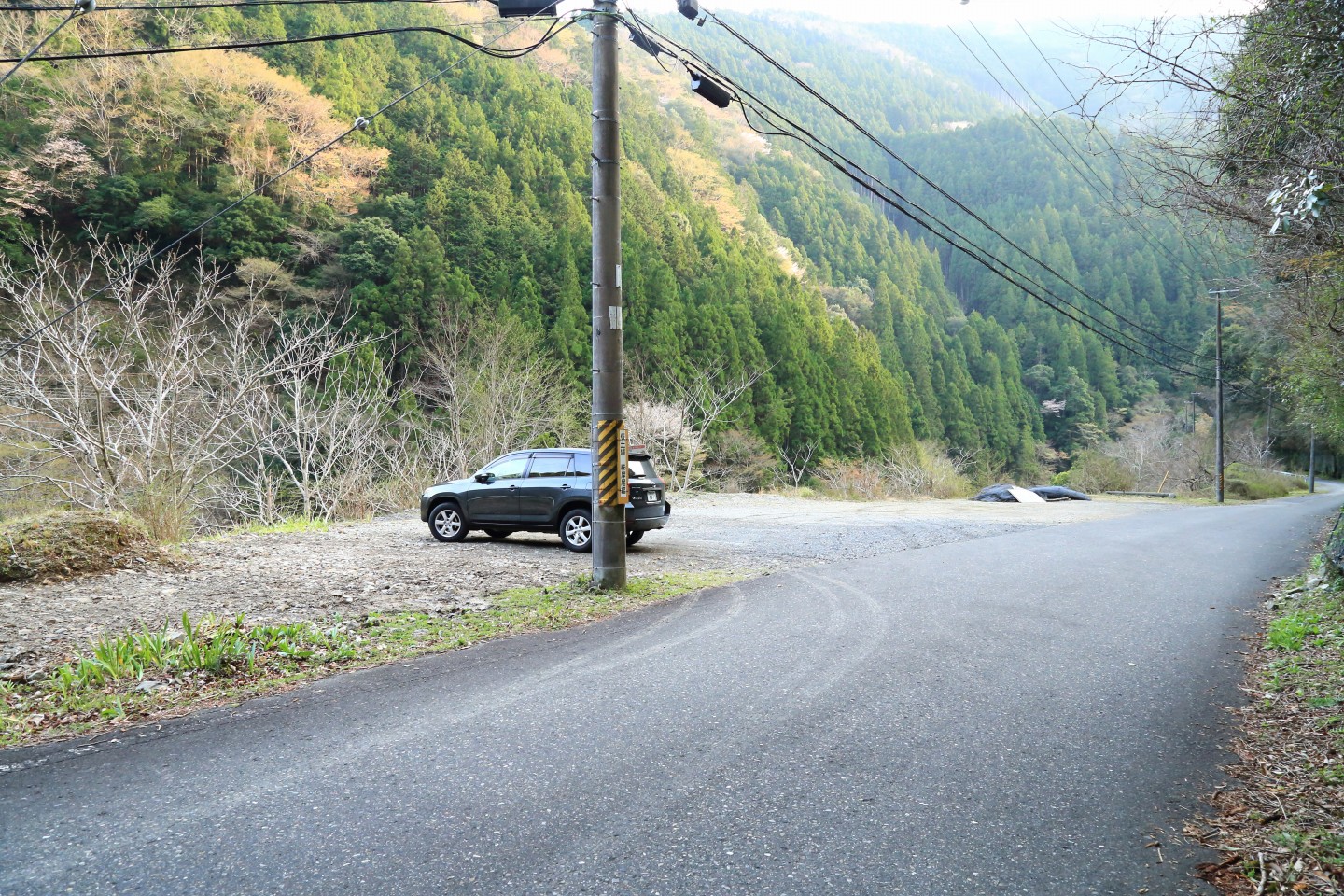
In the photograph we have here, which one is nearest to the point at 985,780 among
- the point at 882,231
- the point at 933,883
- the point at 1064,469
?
the point at 933,883

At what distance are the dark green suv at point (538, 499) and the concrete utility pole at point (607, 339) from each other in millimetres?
3377

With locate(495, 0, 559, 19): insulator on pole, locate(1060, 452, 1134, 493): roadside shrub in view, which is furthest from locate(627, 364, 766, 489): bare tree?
locate(1060, 452, 1134, 493): roadside shrub

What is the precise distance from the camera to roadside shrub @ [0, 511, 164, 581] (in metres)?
8.41

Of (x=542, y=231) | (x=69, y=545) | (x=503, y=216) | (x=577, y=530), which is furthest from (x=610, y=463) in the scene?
(x=542, y=231)

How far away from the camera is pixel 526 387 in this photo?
2995 centimetres

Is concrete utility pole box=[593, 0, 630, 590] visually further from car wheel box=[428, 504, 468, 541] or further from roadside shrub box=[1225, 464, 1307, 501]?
roadside shrub box=[1225, 464, 1307, 501]

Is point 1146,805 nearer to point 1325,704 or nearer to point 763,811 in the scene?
point 763,811

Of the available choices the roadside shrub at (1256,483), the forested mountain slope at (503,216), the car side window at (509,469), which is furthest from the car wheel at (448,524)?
the roadside shrub at (1256,483)

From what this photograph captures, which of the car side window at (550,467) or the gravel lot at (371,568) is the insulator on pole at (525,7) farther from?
the gravel lot at (371,568)

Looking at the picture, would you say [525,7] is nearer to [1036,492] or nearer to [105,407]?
[105,407]

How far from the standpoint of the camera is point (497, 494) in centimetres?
1316

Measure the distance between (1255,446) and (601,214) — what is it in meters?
67.0

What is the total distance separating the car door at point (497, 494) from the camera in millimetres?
13094

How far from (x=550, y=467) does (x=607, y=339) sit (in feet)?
14.3
